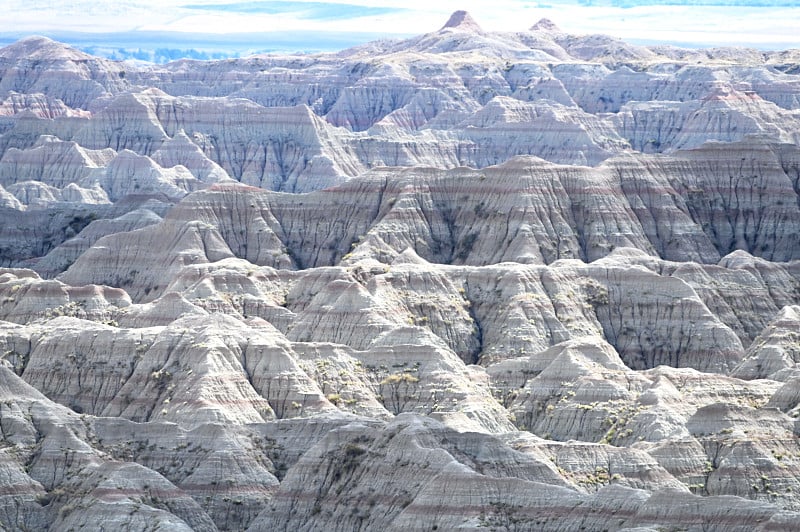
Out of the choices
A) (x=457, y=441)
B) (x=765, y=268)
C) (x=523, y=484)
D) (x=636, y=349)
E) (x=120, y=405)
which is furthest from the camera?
(x=765, y=268)

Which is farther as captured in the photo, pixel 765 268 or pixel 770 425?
pixel 765 268

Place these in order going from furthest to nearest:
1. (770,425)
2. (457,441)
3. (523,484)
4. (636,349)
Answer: (636,349)
(770,425)
(457,441)
(523,484)

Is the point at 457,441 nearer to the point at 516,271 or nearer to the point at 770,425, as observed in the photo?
the point at 770,425

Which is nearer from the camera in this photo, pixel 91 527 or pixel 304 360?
pixel 91 527

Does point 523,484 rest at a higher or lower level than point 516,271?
higher

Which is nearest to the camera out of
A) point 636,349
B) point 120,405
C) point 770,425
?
point 770,425

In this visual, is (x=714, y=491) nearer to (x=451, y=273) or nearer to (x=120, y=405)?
(x=120, y=405)

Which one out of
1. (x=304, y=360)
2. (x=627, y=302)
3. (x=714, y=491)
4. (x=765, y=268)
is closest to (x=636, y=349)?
(x=627, y=302)

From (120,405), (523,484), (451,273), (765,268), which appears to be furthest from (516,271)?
(523,484)

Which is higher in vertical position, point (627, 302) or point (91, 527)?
point (91, 527)
